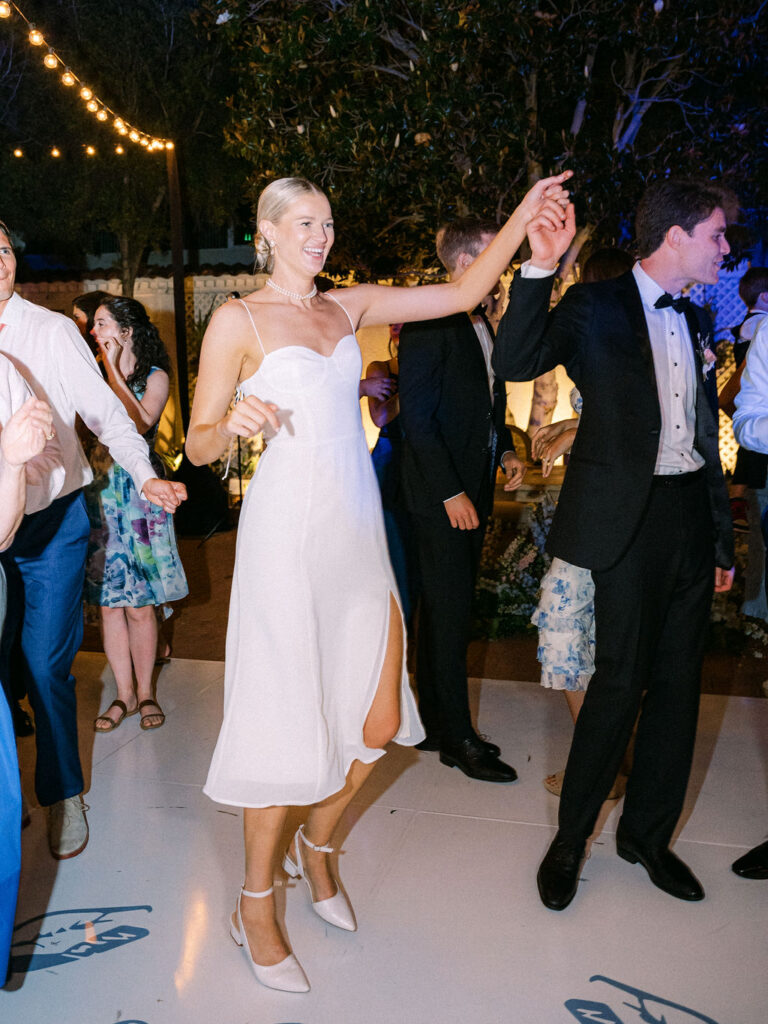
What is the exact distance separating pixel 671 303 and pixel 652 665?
1.03 m

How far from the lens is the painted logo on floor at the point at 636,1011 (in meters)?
2.19

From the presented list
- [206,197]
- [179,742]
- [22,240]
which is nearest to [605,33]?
[179,742]

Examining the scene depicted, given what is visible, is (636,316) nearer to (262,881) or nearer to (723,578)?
(723,578)

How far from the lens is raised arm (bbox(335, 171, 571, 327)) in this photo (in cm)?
222

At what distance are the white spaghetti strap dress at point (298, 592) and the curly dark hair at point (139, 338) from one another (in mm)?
2066

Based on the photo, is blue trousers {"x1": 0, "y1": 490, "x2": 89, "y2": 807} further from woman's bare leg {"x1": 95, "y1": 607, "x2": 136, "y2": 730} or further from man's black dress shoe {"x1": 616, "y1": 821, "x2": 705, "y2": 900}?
man's black dress shoe {"x1": 616, "y1": 821, "x2": 705, "y2": 900}

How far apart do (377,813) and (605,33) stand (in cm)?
541

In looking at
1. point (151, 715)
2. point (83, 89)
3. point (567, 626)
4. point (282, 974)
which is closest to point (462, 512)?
point (567, 626)

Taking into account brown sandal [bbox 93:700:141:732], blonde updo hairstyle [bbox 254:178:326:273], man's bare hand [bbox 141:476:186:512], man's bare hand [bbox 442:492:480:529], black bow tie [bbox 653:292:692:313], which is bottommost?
brown sandal [bbox 93:700:141:732]

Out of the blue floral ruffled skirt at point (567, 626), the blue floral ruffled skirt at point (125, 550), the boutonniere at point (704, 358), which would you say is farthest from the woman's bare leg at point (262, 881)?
the blue floral ruffled skirt at point (125, 550)

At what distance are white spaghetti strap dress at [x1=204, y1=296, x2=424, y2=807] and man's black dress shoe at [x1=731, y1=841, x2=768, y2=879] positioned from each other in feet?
4.23

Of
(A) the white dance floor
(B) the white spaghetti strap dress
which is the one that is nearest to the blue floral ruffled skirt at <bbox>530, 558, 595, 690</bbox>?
(A) the white dance floor

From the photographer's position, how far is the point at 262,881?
2383mm

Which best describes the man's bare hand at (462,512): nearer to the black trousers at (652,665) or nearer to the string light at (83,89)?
the black trousers at (652,665)
